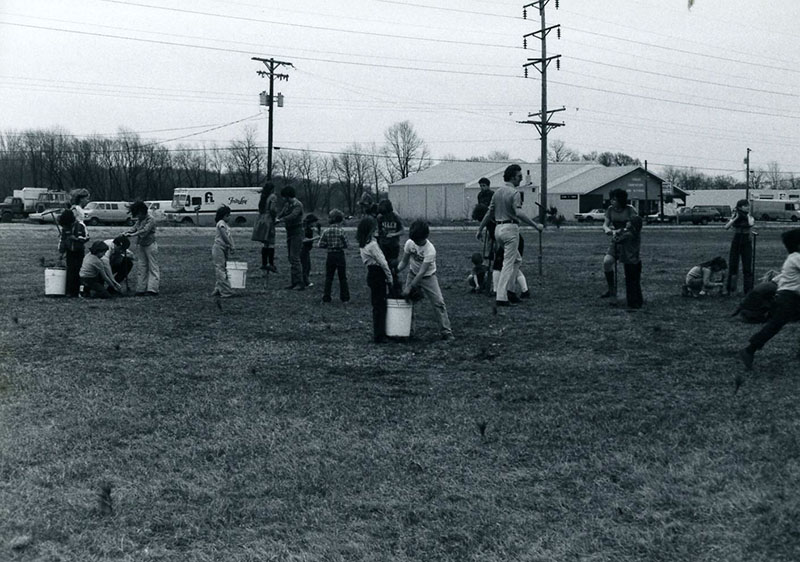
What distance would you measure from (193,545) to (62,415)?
274 cm

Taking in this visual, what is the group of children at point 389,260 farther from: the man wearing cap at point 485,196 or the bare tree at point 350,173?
the bare tree at point 350,173

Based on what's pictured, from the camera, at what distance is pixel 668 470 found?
5164 mm

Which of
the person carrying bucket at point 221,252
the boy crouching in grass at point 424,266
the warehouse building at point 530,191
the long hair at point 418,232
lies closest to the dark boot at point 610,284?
the boy crouching in grass at point 424,266

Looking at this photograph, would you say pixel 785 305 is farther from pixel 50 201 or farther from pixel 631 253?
pixel 50 201

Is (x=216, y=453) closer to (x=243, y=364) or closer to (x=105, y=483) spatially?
(x=105, y=483)

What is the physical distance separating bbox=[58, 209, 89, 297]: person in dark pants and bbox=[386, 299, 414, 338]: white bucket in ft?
19.8

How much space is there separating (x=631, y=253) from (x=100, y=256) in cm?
817

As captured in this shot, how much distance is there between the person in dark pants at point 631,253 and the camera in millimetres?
12086

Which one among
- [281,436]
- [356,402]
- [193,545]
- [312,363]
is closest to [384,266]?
[312,363]

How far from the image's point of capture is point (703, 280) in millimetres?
13844

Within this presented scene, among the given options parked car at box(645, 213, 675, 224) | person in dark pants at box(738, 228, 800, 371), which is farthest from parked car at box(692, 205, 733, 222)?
person in dark pants at box(738, 228, 800, 371)

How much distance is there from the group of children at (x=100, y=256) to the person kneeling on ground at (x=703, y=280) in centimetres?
852

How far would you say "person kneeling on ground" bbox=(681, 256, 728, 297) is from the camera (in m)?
13.8

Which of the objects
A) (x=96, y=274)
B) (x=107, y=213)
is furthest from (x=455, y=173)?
(x=96, y=274)
